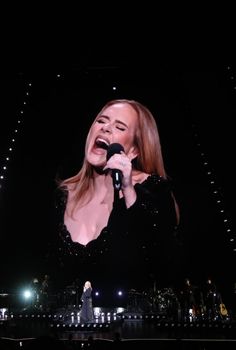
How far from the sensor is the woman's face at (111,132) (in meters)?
7.23

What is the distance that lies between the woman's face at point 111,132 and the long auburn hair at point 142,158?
9 centimetres

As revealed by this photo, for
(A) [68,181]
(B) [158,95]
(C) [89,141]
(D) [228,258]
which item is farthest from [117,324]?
(B) [158,95]

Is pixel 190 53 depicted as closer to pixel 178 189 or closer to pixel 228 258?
pixel 178 189

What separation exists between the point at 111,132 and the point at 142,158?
69 centimetres

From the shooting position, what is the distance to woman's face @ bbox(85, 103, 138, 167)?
7.23 m

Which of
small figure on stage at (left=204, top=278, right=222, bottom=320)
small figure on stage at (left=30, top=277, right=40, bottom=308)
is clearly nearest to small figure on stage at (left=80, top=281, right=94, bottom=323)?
small figure on stage at (left=30, top=277, right=40, bottom=308)

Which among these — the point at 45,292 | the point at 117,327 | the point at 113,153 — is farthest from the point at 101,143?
the point at 117,327

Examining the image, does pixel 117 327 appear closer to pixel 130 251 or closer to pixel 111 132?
pixel 130 251

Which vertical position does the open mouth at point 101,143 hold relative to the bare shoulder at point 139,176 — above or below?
above

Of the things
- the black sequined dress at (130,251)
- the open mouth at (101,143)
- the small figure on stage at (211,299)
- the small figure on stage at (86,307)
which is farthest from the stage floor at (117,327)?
the open mouth at (101,143)

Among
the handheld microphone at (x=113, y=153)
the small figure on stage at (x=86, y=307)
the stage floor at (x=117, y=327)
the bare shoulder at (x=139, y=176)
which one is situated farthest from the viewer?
the bare shoulder at (x=139, y=176)

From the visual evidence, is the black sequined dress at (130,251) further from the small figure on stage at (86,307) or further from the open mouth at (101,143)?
the open mouth at (101,143)

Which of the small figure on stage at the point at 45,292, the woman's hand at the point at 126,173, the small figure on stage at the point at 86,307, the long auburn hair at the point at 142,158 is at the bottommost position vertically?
the small figure on stage at the point at 86,307

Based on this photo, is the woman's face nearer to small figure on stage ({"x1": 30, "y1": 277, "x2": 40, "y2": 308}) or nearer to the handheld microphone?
the handheld microphone
